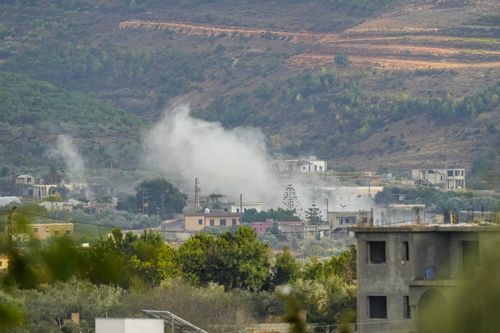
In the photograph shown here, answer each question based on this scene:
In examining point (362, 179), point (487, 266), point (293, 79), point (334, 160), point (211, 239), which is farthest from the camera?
point (293, 79)

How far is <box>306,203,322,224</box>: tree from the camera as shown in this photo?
12450 cm

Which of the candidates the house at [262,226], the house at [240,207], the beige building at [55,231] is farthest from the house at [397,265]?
the house at [240,207]

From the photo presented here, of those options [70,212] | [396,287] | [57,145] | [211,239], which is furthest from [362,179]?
[396,287]

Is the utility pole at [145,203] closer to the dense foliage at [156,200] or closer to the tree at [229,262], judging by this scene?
the dense foliage at [156,200]

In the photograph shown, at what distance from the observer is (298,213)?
13312 centimetres

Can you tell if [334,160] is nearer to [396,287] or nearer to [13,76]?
[13,76]

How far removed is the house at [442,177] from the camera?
135750mm

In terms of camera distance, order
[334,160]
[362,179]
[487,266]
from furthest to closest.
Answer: [334,160] → [362,179] → [487,266]

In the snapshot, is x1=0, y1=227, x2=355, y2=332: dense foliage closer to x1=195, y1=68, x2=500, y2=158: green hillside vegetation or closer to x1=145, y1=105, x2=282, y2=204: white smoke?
x1=145, y1=105, x2=282, y2=204: white smoke

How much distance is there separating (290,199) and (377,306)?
101m

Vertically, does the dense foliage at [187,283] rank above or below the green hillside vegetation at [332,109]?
below

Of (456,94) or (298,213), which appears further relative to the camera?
(456,94)

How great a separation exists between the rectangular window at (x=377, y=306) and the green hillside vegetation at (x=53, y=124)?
12040 centimetres

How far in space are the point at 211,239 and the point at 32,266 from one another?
42.7 meters
